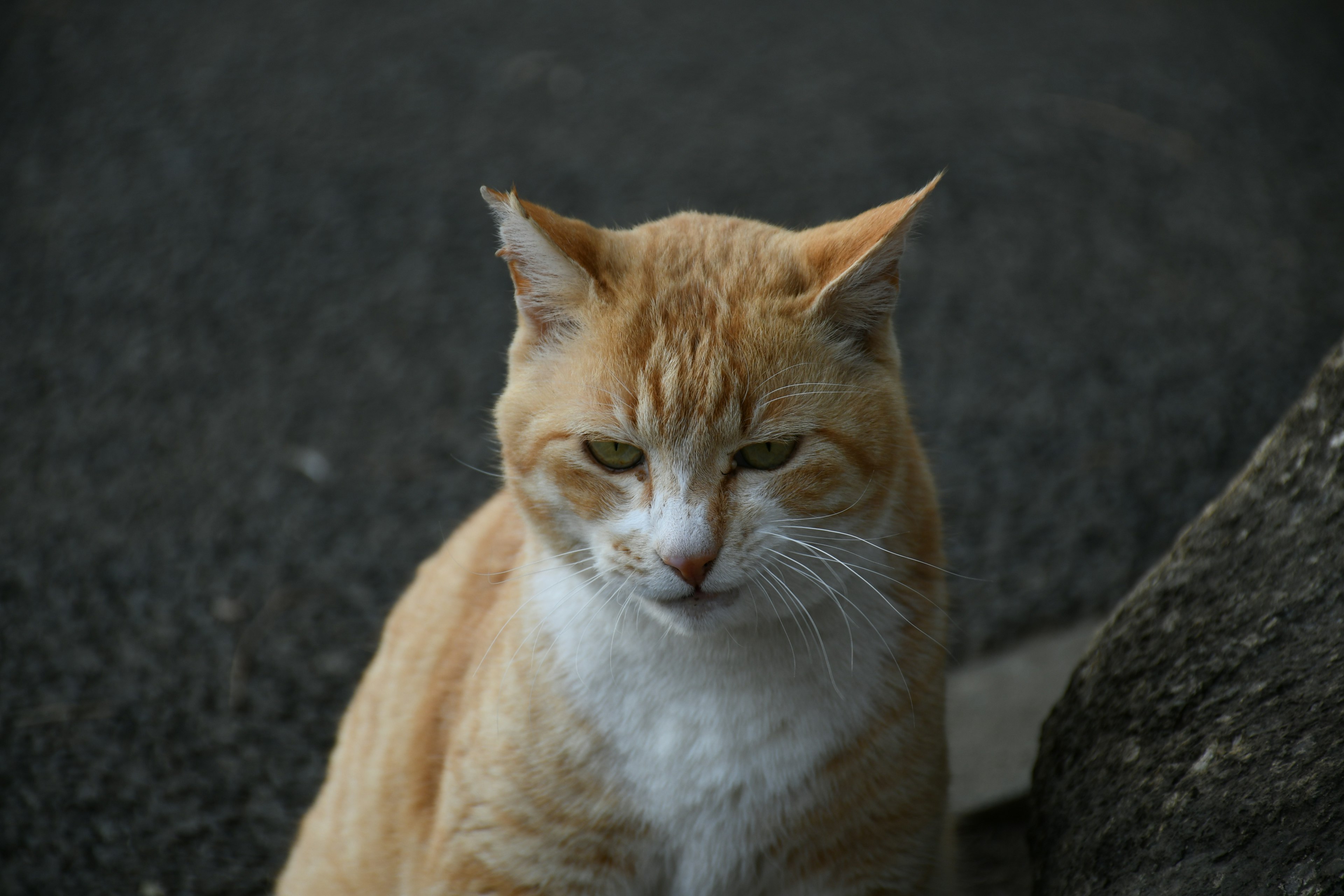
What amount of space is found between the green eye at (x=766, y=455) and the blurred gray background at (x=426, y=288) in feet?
5.63

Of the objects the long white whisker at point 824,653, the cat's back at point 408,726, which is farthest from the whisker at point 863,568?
the cat's back at point 408,726

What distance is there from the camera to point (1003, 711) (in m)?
2.91

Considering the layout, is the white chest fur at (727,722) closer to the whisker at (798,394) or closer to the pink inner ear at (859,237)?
the whisker at (798,394)

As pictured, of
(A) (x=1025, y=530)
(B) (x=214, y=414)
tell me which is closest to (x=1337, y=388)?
(A) (x=1025, y=530)

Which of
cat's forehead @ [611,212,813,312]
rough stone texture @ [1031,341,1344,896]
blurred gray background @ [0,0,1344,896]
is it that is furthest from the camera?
blurred gray background @ [0,0,1344,896]

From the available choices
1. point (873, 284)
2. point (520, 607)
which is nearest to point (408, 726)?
point (520, 607)

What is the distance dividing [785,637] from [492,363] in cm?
279

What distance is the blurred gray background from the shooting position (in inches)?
121

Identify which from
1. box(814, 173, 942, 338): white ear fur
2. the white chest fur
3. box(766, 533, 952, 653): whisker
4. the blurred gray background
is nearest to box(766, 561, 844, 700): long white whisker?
the white chest fur

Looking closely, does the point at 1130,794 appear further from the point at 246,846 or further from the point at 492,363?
the point at 492,363

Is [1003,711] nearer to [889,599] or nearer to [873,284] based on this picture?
[889,599]

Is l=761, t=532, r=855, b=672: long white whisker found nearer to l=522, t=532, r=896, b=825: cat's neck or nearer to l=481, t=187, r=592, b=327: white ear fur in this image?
l=522, t=532, r=896, b=825: cat's neck

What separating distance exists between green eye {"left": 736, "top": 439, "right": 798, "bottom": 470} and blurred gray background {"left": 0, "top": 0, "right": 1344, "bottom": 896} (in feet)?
5.63

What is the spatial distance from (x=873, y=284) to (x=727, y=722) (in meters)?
0.80
